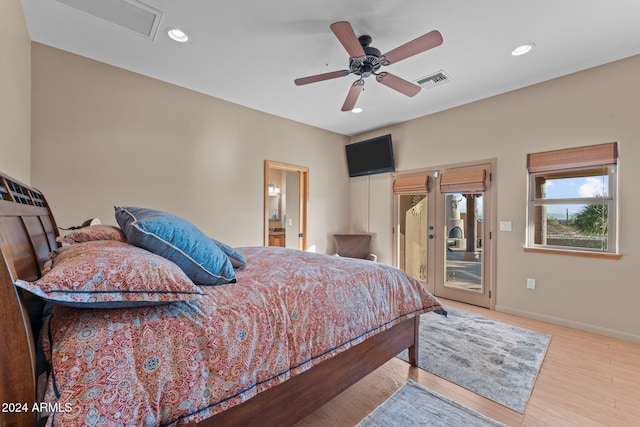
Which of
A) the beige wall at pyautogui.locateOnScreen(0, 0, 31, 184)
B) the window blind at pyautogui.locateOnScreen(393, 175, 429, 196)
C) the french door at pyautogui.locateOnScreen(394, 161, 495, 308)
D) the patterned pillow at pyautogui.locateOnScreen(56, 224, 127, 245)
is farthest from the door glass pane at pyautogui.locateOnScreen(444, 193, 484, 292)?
the beige wall at pyautogui.locateOnScreen(0, 0, 31, 184)

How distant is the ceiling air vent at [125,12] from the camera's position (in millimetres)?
2018

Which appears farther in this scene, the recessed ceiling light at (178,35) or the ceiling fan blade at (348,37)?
the recessed ceiling light at (178,35)

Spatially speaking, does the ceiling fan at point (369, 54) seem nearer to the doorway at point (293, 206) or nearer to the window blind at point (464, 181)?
the window blind at point (464, 181)

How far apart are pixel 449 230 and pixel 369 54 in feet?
9.46

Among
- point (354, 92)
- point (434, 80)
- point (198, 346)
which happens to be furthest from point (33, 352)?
point (434, 80)

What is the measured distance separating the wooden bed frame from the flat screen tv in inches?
125

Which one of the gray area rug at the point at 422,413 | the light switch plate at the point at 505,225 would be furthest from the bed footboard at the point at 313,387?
the light switch plate at the point at 505,225

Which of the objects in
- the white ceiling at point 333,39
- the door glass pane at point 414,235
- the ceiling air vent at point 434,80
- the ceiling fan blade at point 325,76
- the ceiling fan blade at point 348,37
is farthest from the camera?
the door glass pane at point 414,235

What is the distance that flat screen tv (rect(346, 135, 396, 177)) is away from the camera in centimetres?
470

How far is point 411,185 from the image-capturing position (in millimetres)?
4469

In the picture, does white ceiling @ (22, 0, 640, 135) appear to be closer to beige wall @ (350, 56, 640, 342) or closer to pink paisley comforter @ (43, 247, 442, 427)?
beige wall @ (350, 56, 640, 342)

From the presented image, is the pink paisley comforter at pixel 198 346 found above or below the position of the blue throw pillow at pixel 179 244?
below

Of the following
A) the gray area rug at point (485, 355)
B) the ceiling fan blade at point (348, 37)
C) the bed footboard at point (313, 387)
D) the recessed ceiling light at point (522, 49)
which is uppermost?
the recessed ceiling light at point (522, 49)

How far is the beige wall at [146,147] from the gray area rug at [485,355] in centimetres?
271
